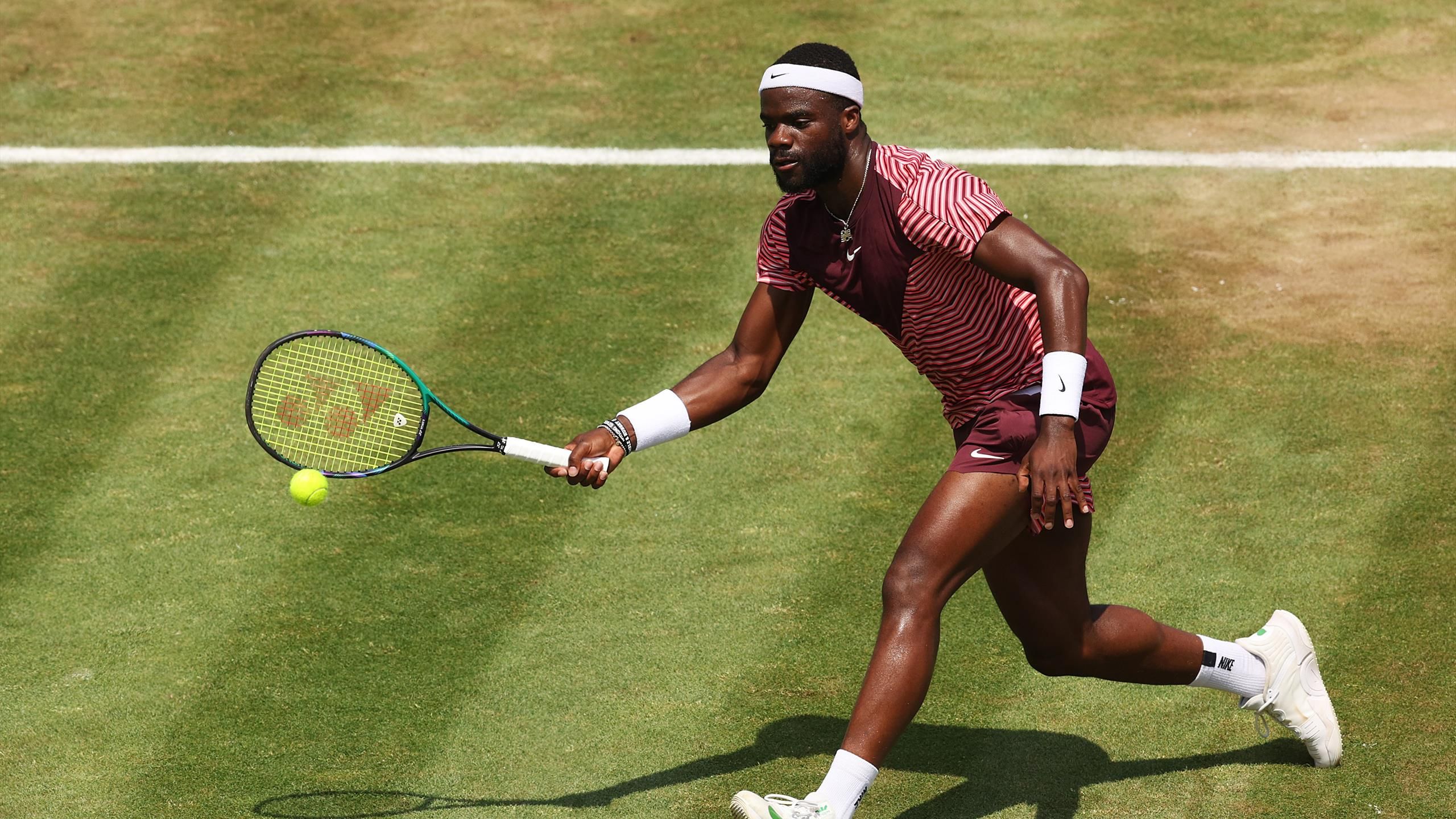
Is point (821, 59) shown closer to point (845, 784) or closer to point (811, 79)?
point (811, 79)

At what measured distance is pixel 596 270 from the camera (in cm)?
983

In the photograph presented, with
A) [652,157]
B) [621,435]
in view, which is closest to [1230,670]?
[621,435]

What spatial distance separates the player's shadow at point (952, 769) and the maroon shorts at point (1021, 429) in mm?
1140

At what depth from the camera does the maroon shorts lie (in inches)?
220

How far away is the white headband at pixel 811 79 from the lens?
5.68m

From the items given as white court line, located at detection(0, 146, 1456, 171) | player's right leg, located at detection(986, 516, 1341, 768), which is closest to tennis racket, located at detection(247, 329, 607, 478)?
player's right leg, located at detection(986, 516, 1341, 768)

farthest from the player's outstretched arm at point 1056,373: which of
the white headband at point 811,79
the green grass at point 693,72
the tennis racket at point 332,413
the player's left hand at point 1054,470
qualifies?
the green grass at point 693,72

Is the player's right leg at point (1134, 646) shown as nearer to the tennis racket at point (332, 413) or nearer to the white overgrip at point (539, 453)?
the white overgrip at point (539, 453)

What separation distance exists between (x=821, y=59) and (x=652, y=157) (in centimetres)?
538

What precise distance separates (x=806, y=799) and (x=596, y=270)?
4997 millimetres

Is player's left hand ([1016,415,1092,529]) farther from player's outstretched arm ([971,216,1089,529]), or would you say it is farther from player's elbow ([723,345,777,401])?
player's elbow ([723,345,777,401])

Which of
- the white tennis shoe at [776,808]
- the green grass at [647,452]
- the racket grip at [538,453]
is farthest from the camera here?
the green grass at [647,452]

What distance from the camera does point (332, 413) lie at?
6.70 meters

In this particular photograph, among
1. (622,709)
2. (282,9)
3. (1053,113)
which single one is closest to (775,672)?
(622,709)
